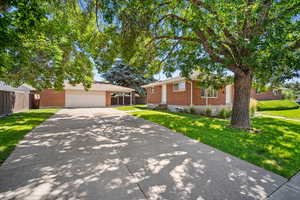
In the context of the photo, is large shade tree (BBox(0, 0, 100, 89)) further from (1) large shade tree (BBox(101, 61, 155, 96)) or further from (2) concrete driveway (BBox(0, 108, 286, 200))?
(1) large shade tree (BBox(101, 61, 155, 96))

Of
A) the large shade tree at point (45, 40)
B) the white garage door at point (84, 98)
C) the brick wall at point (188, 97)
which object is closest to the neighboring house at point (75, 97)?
the white garage door at point (84, 98)

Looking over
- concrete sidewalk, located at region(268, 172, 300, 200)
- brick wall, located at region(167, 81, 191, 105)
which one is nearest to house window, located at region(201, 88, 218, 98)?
brick wall, located at region(167, 81, 191, 105)

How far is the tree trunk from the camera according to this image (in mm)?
Answer: 6469

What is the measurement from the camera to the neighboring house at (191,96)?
1233cm

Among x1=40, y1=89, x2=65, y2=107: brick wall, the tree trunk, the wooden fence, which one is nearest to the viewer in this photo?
the tree trunk

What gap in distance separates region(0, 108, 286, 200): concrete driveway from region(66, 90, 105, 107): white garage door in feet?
50.9

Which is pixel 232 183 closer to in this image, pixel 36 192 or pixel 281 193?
pixel 281 193

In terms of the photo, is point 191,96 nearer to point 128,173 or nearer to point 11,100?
point 128,173

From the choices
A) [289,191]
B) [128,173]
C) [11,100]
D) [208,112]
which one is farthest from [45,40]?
[208,112]

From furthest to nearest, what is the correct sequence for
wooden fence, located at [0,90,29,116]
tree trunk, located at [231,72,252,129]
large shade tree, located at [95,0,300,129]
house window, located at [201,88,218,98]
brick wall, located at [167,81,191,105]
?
house window, located at [201,88,218,98]
brick wall, located at [167,81,191,105]
wooden fence, located at [0,90,29,116]
tree trunk, located at [231,72,252,129]
large shade tree, located at [95,0,300,129]

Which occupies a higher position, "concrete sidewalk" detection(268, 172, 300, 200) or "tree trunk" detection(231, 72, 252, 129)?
"tree trunk" detection(231, 72, 252, 129)

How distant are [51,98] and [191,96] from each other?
17484 millimetres

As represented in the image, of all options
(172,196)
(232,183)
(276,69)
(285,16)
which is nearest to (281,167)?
(232,183)

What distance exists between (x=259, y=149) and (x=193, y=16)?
5177 mm
